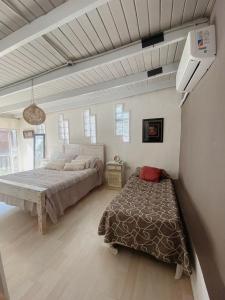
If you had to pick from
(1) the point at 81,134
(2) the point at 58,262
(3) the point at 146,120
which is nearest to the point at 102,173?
(1) the point at 81,134

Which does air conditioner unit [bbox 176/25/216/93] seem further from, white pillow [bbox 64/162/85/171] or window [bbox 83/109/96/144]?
window [bbox 83/109/96/144]

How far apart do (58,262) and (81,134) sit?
11.2ft

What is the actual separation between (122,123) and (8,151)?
15.4 ft

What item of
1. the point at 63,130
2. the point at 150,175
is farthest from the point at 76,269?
the point at 63,130

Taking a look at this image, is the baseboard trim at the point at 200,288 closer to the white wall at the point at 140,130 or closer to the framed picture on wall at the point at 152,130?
the white wall at the point at 140,130

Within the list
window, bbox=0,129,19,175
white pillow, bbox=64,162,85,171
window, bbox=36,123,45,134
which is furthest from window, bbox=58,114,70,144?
window, bbox=0,129,19,175

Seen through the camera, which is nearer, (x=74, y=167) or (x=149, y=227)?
(x=149, y=227)

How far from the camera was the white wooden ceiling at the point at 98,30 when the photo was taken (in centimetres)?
126

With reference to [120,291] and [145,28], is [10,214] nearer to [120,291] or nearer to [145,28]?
[120,291]

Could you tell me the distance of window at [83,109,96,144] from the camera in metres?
4.38

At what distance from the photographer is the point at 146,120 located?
3729mm

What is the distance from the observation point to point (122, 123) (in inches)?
159

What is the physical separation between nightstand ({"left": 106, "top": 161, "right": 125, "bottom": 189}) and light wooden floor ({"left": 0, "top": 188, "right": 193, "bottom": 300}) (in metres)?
1.67

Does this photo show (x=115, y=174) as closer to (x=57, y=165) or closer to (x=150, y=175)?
(x=150, y=175)
